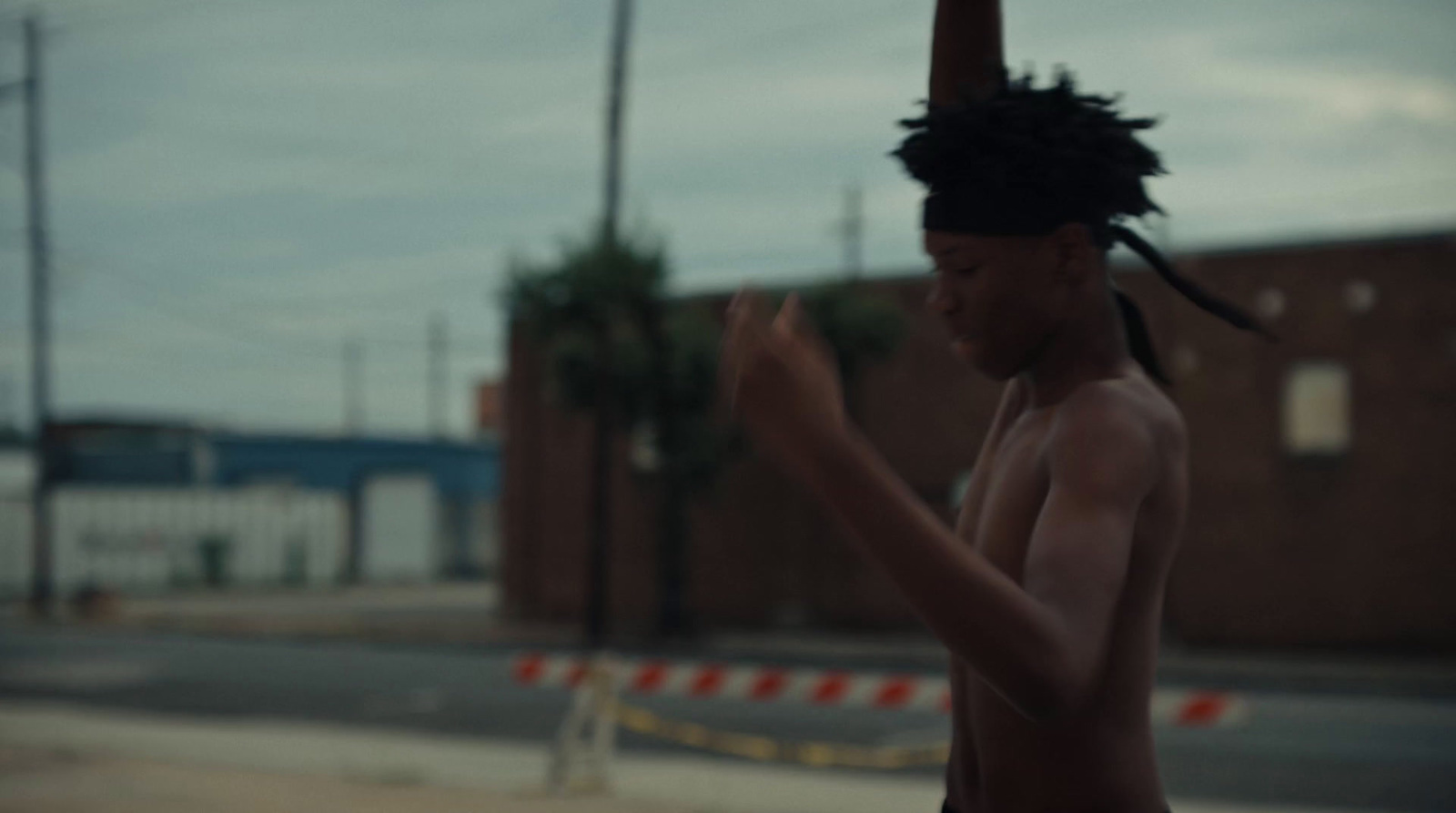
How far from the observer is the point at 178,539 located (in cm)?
5025

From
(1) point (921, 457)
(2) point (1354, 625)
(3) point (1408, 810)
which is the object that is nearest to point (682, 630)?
(1) point (921, 457)

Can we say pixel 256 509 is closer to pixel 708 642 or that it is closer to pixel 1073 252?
pixel 708 642

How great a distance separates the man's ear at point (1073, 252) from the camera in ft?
6.88

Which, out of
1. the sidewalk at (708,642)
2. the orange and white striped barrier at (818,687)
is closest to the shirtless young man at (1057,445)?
the orange and white striped barrier at (818,687)

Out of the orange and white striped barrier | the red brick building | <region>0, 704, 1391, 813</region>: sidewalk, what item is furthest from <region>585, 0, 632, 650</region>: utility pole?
the orange and white striped barrier

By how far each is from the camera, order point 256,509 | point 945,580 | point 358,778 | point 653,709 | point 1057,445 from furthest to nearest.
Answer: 1. point 256,509
2. point 653,709
3. point 358,778
4. point 1057,445
5. point 945,580

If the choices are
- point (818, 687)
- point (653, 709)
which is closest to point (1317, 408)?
point (653, 709)

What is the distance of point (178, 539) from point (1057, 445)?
A: 51.3 m

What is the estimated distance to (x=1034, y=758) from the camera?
6.75 ft

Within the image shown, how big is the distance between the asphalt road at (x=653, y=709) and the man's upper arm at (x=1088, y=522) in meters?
10.3

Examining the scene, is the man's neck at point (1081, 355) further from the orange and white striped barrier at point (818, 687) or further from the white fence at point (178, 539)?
the white fence at point (178, 539)

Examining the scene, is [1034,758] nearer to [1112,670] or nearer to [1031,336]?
[1112,670]

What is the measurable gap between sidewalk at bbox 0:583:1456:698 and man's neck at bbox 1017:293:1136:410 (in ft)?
66.5

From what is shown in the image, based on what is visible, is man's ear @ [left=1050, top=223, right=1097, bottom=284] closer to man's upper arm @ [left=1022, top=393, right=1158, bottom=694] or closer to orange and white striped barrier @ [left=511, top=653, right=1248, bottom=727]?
man's upper arm @ [left=1022, top=393, right=1158, bottom=694]
